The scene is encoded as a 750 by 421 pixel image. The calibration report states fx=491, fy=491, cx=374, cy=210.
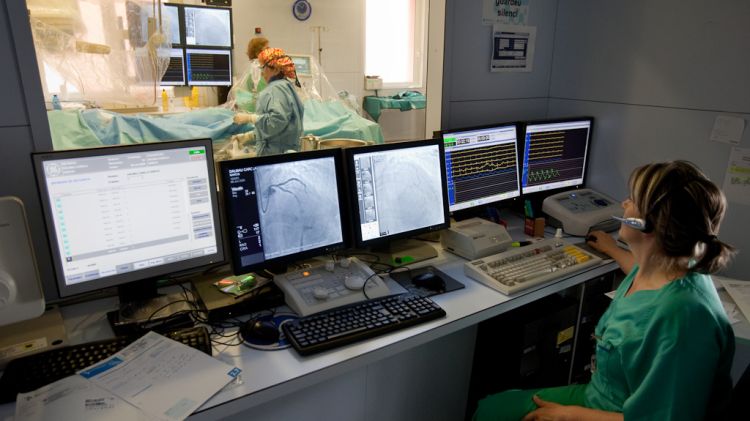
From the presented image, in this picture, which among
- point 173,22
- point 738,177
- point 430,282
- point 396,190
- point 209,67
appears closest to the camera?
point 430,282

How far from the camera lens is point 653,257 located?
124 cm

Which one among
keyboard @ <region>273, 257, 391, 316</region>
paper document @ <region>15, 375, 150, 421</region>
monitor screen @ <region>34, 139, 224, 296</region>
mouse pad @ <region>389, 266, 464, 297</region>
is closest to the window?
mouse pad @ <region>389, 266, 464, 297</region>

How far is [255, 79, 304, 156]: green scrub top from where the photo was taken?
3.29 m

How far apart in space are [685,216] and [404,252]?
3.17ft

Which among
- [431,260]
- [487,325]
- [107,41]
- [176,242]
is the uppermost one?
[107,41]

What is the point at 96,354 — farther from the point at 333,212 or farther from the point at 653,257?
the point at 653,257

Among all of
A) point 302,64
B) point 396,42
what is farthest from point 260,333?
point 396,42

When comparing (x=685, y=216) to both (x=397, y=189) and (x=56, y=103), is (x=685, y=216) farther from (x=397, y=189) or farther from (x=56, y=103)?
(x=56, y=103)

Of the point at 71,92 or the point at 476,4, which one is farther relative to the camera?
the point at 71,92

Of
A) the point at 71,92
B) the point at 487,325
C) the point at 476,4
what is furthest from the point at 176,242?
the point at 71,92

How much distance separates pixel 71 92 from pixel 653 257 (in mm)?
3911

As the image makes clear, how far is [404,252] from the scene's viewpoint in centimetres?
188

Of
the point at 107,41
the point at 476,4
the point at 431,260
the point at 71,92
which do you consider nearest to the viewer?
the point at 431,260

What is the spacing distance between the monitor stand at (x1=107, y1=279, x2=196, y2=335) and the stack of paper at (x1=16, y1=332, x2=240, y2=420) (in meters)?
0.10
